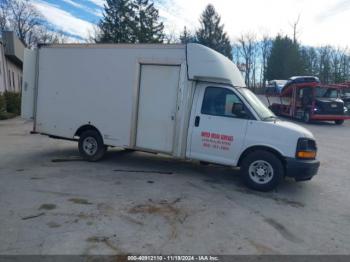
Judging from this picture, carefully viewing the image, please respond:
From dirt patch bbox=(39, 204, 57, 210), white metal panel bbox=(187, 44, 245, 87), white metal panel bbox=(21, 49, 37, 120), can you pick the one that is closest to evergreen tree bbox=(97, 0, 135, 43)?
white metal panel bbox=(21, 49, 37, 120)

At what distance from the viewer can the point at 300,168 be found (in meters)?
6.30

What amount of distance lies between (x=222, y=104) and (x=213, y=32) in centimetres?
4810

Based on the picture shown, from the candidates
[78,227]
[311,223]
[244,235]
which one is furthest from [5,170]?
[311,223]

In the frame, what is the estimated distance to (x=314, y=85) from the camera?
70.4 feet

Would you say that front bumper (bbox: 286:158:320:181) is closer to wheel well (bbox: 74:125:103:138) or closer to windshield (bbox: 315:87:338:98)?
wheel well (bbox: 74:125:103:138)

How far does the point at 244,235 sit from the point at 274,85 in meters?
26.8

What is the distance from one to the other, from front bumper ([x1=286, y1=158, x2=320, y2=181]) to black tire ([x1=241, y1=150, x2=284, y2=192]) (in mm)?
152

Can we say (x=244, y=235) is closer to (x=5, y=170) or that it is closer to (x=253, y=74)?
(x=5, y=170)

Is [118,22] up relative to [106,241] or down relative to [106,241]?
up

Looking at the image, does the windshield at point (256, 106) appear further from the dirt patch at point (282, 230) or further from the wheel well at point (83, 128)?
the wheel well at point (83, 128)

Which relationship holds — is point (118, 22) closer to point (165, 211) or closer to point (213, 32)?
point (213, 32)

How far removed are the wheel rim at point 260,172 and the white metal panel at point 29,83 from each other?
5.84m

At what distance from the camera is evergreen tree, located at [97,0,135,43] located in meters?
43.8

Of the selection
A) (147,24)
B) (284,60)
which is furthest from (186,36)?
(284,60)
